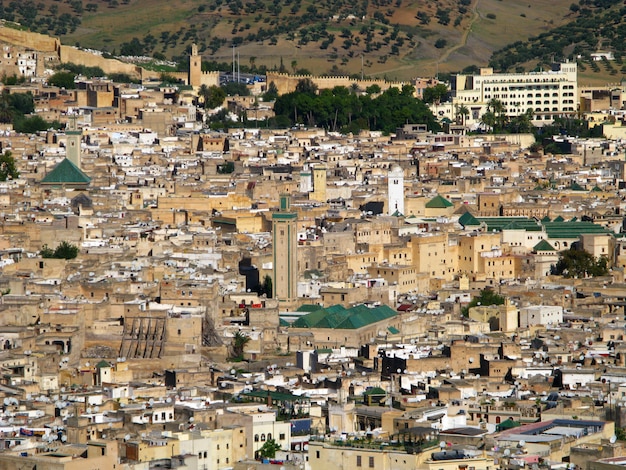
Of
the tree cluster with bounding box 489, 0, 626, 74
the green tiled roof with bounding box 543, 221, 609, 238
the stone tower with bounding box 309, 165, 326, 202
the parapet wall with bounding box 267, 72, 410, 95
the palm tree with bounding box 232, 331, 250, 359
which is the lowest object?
the palm tree with bounding box 232, 331, 250, 359

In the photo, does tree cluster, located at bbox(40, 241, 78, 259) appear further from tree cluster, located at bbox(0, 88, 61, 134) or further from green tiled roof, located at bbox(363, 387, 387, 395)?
tree cluster, located at bbox(0, 88, 61, 134)

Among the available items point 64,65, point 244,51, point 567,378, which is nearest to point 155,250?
point 567,378

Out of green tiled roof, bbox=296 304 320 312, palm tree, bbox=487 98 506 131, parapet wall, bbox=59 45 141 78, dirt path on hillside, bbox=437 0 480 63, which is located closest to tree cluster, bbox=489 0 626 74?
dirt path on hillside, bbox=437 0 480 63

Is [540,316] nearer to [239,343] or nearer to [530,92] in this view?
[239,343]

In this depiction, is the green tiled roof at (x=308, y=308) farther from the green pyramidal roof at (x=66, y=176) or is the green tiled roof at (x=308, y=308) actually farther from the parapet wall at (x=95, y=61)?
the parapet wall at (x=95, y=61)

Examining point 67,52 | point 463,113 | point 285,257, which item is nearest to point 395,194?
point 285,257

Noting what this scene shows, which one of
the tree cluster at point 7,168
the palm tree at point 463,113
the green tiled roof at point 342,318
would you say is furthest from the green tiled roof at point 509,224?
the palm tree at point 463,113

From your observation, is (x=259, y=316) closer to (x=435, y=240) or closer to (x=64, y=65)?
(x=435, y=240)
